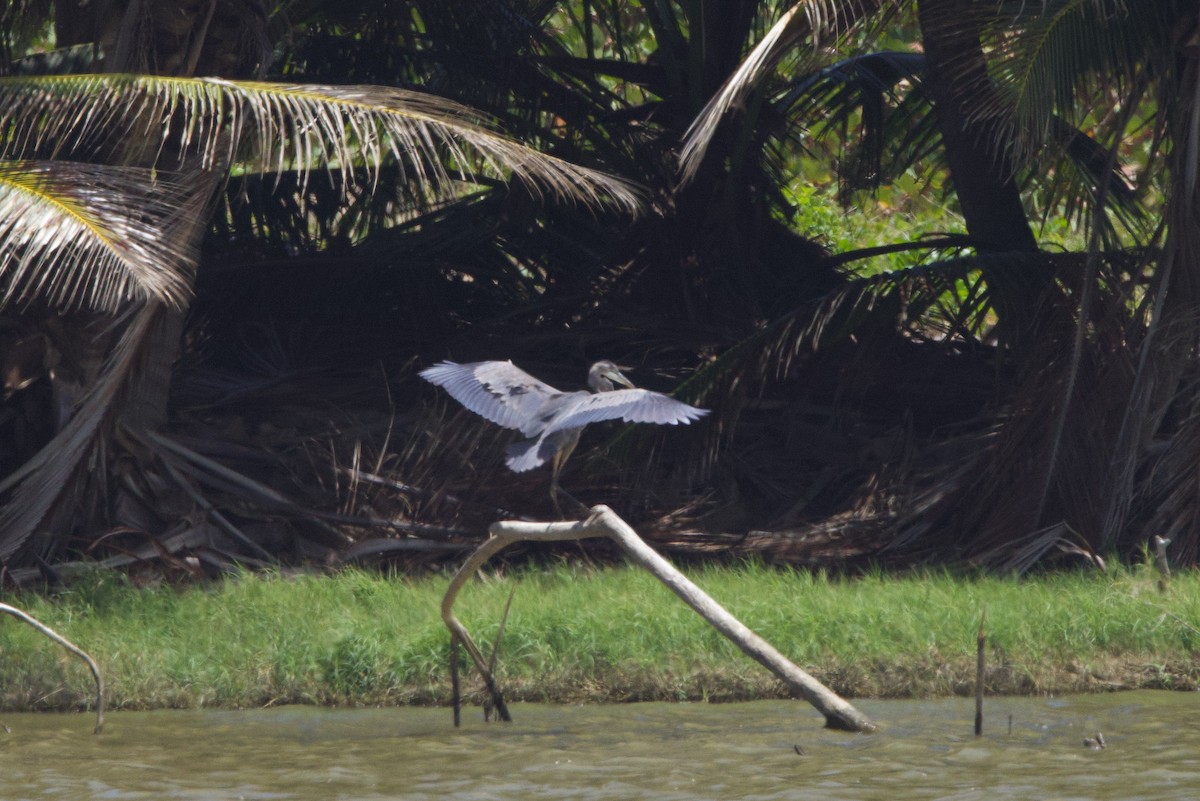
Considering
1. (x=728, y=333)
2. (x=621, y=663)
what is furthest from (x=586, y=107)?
(x=621, y=663)

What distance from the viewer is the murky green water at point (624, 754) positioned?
452 cm

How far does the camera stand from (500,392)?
19.0ft

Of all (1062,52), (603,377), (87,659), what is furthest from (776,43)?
(87,659)

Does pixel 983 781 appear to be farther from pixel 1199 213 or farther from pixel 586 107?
pixel 586 107

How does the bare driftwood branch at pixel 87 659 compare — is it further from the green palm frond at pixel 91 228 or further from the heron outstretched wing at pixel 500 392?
the heron outstretched wing at pixel 500 392

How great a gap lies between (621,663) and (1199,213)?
356 cm

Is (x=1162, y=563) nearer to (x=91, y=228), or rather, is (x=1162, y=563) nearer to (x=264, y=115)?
(x=264, y=115)

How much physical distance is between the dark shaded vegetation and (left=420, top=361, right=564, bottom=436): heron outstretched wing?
3.59 ft

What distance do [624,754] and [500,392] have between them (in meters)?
1.50

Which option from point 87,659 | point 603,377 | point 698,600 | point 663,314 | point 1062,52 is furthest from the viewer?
point 663,314

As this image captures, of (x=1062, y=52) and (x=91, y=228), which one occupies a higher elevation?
(x=1062, y=52)

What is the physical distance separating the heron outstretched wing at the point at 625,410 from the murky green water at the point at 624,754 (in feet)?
3.53

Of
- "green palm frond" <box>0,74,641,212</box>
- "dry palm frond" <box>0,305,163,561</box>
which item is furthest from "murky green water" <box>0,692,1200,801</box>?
"green palm frond" <box>0,74,641,212</box>

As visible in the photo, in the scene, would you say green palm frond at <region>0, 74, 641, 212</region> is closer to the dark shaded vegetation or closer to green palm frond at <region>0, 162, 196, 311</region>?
the dark shaded vegetation
